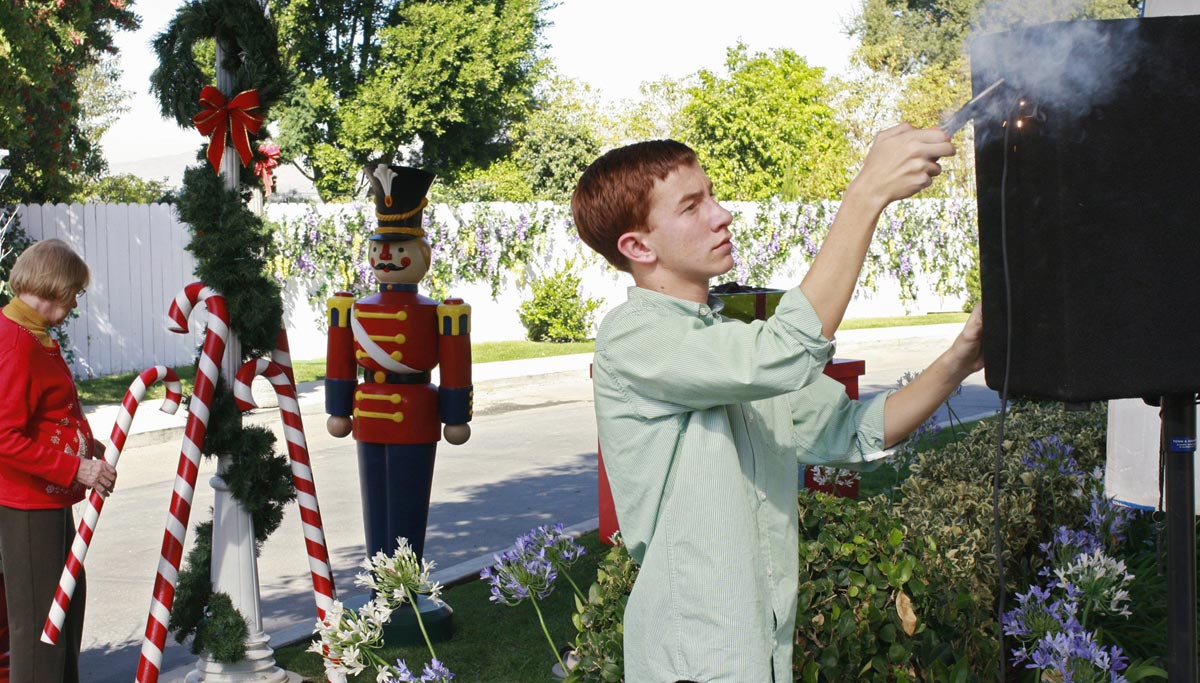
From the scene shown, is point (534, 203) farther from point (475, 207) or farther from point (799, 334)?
point (799, 334)

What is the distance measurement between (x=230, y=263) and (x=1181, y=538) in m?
3.37

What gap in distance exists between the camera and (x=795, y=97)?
32.4 m

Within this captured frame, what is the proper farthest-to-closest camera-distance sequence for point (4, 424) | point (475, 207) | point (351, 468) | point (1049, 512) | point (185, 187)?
point (475, 207)
point (351, 468)
point (1049, 512)
point (185, 187)
point (4, 424)

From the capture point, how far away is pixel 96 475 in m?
4.00

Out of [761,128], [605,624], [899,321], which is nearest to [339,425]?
[605,624]

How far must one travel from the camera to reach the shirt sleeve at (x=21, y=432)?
388 centimetres

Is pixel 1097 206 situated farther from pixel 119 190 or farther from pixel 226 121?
pixel 119 190

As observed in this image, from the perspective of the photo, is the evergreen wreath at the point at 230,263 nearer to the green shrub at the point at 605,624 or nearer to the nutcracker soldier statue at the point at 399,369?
the nutcracker soldier statue at the point at 399,369

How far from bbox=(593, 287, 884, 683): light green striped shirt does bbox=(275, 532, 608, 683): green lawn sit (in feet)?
8.93

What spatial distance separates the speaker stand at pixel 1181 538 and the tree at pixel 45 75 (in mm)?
11587

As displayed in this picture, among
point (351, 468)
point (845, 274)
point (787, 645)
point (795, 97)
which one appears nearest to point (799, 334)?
point (845, 274)

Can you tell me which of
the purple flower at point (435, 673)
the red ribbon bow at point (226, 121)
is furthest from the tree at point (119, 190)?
the purple flower at point (435, 673)

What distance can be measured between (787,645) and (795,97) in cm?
3155

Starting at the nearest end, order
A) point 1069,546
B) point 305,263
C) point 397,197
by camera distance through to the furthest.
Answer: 1. point 1069,546
2. point 397,197
3. point 305,263
